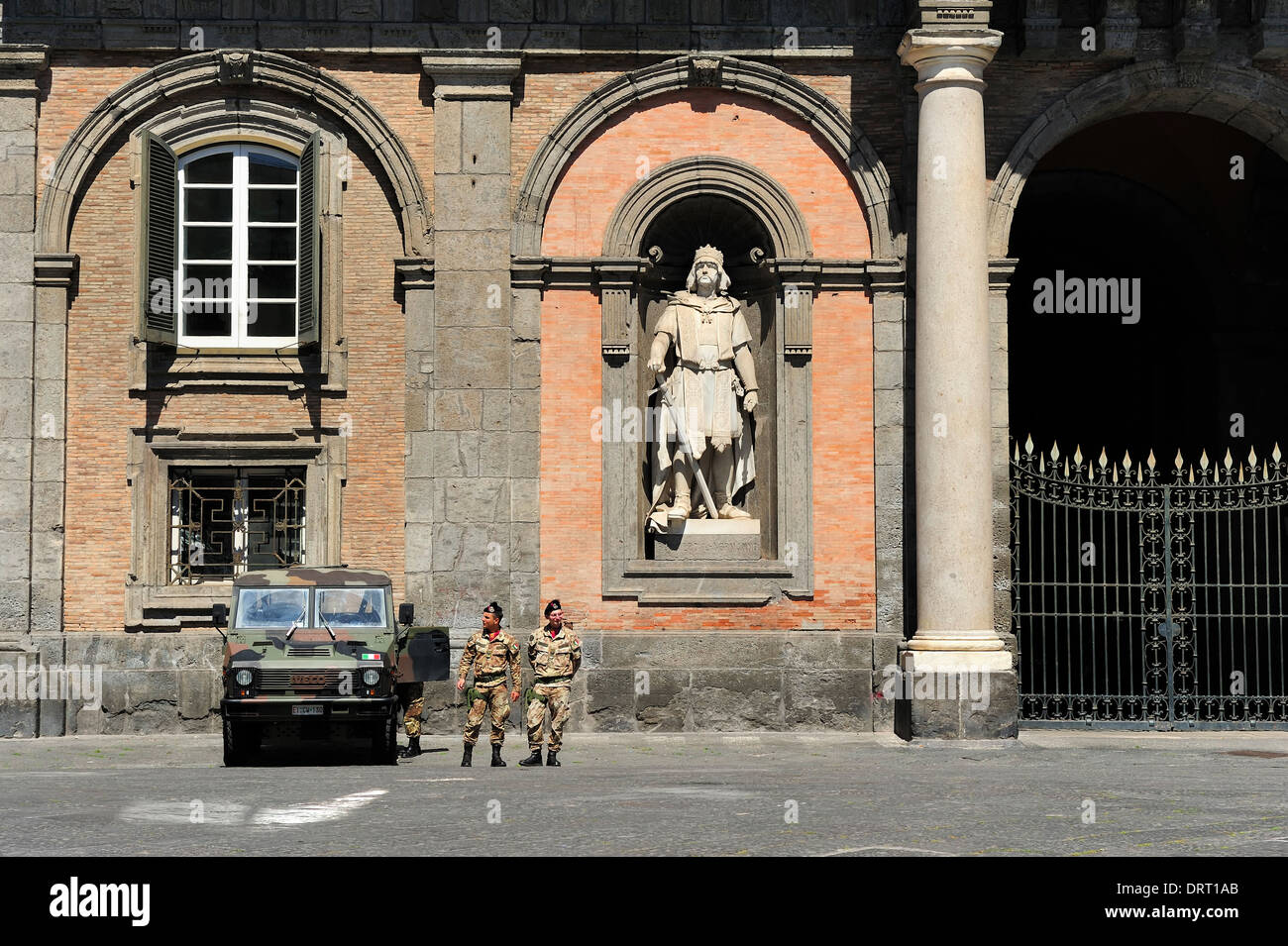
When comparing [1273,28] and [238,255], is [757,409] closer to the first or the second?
[238,255]

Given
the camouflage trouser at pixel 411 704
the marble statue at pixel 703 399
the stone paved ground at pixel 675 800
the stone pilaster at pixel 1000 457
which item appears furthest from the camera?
the marble statue at pixel 703 399

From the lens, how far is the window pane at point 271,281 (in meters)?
21.1

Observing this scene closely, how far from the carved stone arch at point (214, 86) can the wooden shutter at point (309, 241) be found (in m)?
0.59

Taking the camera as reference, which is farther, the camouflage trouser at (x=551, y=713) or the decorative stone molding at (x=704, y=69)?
the decorative stone molding at (x=704, y=69)

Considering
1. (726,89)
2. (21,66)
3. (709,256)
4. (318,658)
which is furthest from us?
(709,256)

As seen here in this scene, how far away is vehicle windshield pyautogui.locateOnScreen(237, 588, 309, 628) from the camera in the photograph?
1778cm

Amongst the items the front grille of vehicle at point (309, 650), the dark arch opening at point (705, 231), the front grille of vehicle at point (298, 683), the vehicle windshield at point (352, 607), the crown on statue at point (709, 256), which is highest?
the dark arch opening at point (705, 231)

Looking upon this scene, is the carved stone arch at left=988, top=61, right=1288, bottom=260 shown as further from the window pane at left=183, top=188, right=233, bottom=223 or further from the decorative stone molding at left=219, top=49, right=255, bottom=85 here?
the window pane at left=183, top=188, right=233, bottom=223

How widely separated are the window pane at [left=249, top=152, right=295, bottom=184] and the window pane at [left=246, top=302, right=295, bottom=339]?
1475 mm

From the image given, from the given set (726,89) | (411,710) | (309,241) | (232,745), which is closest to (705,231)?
(726,89)

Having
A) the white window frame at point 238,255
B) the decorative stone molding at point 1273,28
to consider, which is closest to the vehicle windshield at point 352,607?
the white window frame at point 238,255

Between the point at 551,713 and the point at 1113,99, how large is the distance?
32.8 feet

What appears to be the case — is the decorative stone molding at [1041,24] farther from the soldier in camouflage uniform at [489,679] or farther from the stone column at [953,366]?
the soldier in camouflage uniform at [489,679]

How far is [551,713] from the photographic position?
17.1m
